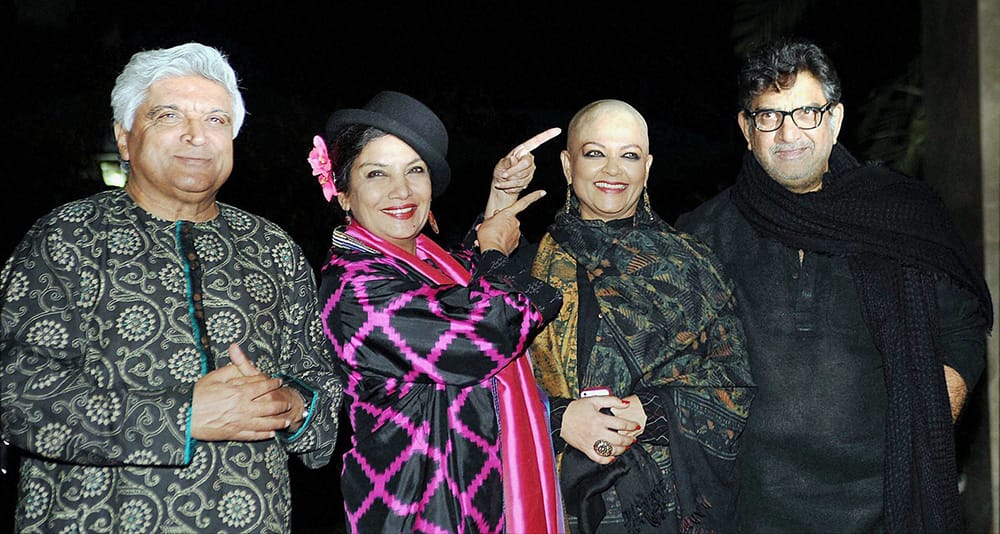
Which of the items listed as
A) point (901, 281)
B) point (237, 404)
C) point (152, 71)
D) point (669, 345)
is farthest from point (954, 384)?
point (152, 71)

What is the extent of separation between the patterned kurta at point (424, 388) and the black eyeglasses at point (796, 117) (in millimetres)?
1116

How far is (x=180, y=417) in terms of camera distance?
2.79m

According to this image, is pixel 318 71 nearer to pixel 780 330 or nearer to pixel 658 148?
pixel 658 148

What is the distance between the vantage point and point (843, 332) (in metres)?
3.61

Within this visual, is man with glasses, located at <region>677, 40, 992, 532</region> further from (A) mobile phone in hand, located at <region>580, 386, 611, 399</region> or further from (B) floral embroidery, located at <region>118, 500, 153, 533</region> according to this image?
(B) floral embroidery, located at <region>118, 500, 153, 533</region>

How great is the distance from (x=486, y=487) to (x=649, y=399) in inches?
25.6

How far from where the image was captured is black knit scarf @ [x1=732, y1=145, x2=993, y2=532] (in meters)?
3.52

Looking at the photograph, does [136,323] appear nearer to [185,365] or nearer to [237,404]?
[185,365]

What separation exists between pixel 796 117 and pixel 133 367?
242 cm

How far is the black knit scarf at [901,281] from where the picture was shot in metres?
3.52

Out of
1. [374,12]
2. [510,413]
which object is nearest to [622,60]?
[374,12]

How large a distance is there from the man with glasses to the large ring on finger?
1.98 ft

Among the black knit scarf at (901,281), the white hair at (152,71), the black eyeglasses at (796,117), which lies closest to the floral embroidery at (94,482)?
the white hair at (152,71)

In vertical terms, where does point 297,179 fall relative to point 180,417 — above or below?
above
